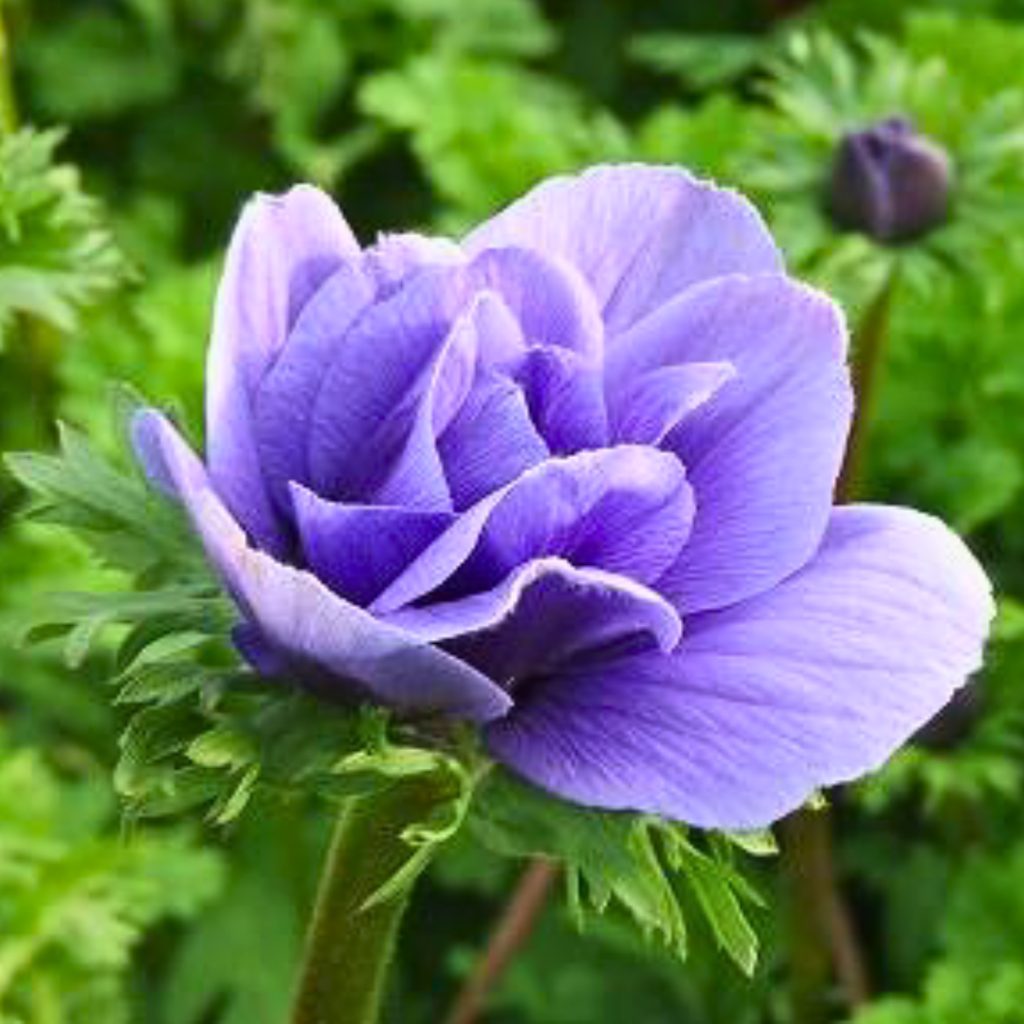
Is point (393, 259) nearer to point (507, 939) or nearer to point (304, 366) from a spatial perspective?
point (304, 366)

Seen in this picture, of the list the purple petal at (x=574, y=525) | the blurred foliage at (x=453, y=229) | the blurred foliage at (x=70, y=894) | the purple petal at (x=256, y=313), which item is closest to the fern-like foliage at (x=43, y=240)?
the blurred foliage at (x=453, y=229)

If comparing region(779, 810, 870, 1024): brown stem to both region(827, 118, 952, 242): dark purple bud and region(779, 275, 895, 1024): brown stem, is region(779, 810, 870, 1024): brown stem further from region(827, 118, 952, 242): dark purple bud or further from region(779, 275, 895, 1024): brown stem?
region(827, 118, 952, 242): dark purple bud

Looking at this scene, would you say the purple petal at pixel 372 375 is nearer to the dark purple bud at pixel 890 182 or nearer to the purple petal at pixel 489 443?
the purple petal at pixel 489 443

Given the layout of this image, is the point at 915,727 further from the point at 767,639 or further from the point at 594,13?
the point at 594,13

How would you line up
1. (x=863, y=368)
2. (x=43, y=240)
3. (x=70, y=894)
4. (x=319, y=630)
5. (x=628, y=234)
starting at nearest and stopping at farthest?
(x=319, y=630)
(x=628, y=234)
(x=43, y=240)
(x=70, y=894)
(x=863, y=368)

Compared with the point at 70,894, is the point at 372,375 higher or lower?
higher

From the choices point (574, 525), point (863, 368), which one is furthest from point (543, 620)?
point (863, 368)

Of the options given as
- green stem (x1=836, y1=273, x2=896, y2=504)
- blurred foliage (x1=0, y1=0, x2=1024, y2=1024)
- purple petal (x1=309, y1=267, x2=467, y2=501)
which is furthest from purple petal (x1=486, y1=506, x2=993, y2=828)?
green stem (x1=836, y1=273, x2=896, y2=504)

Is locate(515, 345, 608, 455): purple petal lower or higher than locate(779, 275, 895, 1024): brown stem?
higher

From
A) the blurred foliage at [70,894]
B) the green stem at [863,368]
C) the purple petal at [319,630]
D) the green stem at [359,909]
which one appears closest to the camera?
the purple petal at [319,630]
